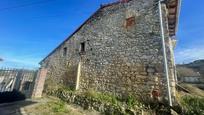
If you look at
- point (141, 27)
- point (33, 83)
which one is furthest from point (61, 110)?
point (141, 27)

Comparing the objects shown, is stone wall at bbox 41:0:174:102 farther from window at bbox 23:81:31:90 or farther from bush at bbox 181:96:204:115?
window at bbox 23:81:31:90

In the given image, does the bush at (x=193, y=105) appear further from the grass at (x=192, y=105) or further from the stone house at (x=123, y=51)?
the stone house at (x=123, y=51)

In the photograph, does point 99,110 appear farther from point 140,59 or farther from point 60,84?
point 60,84

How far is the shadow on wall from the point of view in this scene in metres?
8.42

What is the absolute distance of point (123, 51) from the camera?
7883mm

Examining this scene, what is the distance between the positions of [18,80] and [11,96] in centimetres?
110

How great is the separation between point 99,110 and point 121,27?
4.83 meters

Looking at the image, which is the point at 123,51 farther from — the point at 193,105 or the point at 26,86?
the point at 26,86

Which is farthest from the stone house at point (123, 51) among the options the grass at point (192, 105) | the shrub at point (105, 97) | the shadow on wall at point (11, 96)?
the shadow on wall at point (11, 96)

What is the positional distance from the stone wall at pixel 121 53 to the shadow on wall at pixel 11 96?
2.89 meters

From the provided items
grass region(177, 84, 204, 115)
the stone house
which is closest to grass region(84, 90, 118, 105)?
the stone house

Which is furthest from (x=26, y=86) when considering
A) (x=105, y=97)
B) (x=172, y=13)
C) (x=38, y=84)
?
(x=172, y=13)

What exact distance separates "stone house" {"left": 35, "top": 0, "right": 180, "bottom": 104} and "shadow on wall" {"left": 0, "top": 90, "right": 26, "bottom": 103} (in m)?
1.60

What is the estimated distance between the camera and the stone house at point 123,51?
662cm
